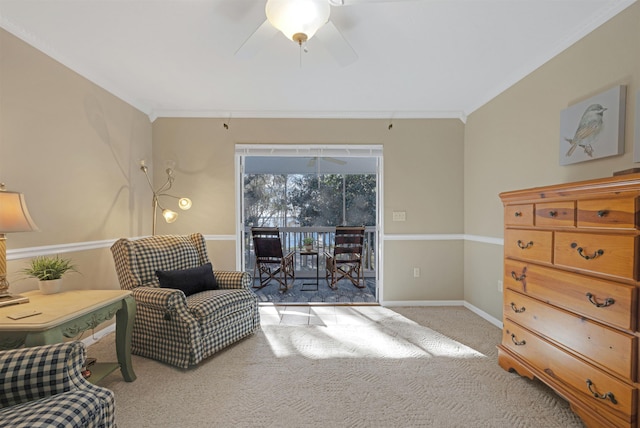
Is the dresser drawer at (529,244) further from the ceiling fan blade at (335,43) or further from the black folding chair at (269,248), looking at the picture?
the black folding chair at (269,248)

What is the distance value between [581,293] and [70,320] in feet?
8.79

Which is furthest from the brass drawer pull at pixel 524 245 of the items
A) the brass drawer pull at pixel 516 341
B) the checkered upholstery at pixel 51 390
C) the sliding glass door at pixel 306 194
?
the sliding glass door at pixel 306 194

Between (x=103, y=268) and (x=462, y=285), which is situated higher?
(x=103, y=268)

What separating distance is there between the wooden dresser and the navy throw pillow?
8.07ft

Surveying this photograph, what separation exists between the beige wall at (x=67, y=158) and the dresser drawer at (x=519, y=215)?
11.2ft

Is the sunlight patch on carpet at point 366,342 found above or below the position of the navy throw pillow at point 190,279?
below

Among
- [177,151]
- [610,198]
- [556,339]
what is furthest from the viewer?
[177,151]

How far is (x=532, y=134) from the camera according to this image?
242 centimetres

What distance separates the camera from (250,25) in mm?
1885

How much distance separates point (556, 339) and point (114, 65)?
375cm

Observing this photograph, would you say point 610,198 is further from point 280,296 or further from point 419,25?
point 280,296

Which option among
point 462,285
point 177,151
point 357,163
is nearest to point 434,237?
point 462,285

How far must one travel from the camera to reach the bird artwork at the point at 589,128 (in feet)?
5.87

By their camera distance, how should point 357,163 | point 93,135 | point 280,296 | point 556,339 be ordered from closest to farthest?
point 556,339
point 93,135
point 280,296
point 357,163
